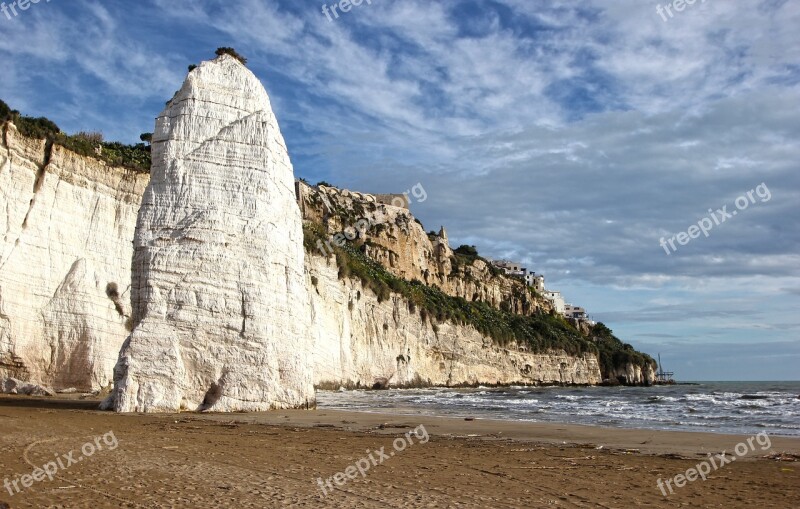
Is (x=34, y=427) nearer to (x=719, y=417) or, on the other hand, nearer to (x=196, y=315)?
(x=196, y=315)

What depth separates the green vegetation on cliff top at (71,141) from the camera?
2280 cm

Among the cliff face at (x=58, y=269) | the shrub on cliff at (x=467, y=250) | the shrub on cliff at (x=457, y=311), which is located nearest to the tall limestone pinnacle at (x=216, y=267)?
the cliff face at (x=58, y=269)

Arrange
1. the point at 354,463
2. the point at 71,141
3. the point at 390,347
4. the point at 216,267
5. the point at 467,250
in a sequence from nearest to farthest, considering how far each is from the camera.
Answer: the point at 354,463, the point at 216,267, the point at 71,141, the point at 390,347, the point at 467,250

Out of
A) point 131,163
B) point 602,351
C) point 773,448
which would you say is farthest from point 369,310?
point 602,351

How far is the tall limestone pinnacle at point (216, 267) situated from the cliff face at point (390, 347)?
1758cm

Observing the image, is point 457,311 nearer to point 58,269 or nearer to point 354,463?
point 58,269

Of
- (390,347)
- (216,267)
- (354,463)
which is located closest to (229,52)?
(216,267)

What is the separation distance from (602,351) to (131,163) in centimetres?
8376

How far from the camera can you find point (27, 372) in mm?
21016

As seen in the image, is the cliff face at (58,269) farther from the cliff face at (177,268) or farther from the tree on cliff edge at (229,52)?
the tree on cliff edge at (229,52)

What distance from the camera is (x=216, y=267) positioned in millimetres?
15258

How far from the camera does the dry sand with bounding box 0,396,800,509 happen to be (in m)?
5.80

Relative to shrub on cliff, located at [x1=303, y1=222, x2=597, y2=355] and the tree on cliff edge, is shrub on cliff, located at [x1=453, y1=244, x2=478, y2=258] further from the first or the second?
the tree on cliff edge

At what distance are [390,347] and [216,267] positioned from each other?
3453 cm
